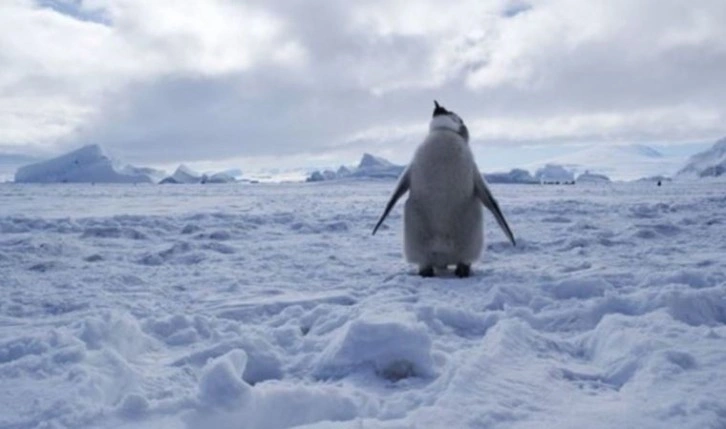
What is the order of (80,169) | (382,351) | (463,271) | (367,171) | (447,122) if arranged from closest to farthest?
(382,351) < (463,271) < (447,122) < (367,171) < (80,169)

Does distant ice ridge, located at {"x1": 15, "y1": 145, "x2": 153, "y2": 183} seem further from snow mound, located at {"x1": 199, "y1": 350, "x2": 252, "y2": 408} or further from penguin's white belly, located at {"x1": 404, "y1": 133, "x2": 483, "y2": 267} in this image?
snow mound, located at {"x1": 199, "y1": 350, "x2": 252, "y2": 408}

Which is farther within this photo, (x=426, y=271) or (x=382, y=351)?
(x=426, y=271)

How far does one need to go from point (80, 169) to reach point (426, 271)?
3541 inches

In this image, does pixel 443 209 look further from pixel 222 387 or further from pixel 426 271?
pixel 222 387

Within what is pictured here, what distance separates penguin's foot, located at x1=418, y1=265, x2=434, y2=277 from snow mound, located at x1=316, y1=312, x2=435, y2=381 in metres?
2.20

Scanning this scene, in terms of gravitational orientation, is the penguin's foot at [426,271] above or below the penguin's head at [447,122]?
below

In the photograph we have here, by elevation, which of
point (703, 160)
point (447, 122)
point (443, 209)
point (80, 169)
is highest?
point (703, 160)

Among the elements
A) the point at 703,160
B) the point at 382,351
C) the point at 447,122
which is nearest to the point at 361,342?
the point at 382,351

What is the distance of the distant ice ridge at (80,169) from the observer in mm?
84688

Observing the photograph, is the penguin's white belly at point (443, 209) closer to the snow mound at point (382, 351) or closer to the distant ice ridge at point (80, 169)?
the snow mound at point (382, 351)

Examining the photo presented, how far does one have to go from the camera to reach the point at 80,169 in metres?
86.1

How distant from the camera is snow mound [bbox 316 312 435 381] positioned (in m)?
2.13

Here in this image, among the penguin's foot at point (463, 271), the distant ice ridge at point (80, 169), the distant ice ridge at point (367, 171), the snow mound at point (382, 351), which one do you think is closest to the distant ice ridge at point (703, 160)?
the distant ice ridge at point (367, 171)

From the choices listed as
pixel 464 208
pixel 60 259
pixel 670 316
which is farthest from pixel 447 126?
pixel 60 259
